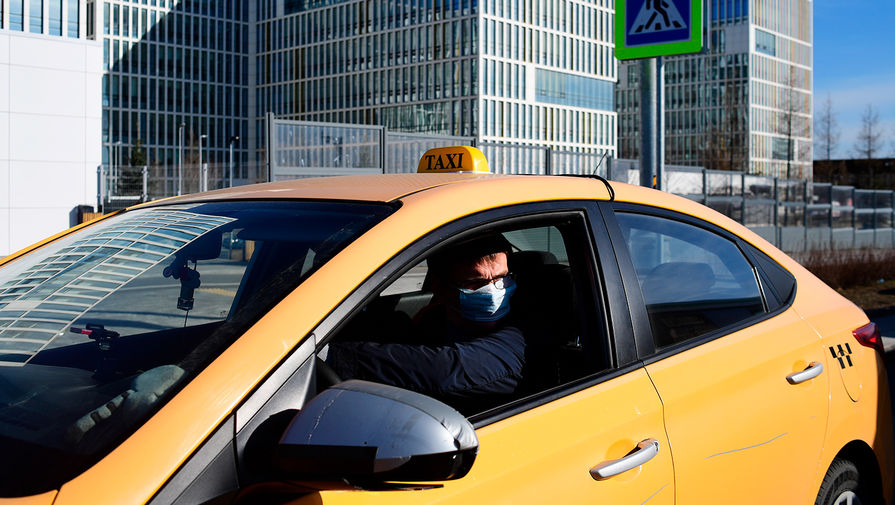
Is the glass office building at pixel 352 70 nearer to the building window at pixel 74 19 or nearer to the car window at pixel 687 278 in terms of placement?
the building window at pixel 74 19

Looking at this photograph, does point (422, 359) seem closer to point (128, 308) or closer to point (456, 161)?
point (128, 308)

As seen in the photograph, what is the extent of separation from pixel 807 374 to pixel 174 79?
89147 mm

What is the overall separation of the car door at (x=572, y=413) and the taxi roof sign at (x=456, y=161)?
0.55 m

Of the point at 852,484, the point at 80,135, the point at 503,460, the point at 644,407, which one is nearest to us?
the point at 503,460

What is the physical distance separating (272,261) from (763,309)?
159 cm

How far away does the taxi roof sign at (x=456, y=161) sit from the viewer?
3034 mm

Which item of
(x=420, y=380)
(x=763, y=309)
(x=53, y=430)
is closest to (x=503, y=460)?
(x=420, y=380)

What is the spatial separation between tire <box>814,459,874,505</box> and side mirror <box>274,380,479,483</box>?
5.61 feet

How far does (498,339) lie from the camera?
224 centimetres

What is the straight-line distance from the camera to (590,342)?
2.24 meters

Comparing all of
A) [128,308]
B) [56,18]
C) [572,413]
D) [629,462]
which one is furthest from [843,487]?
[56,18]

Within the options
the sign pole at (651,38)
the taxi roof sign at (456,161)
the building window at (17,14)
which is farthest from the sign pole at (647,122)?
the building window at (17,14)

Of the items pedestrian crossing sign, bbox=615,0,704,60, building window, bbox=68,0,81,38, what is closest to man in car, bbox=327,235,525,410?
pedestrian crossing sign, bbox=615,0,704,60

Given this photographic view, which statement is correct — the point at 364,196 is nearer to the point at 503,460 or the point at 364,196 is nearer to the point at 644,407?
the point at 503,460
